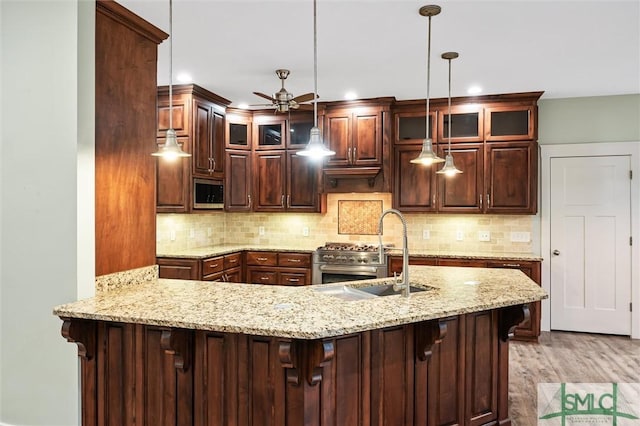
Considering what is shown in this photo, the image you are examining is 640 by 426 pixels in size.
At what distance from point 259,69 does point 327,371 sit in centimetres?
294

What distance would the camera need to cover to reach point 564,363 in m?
4.14

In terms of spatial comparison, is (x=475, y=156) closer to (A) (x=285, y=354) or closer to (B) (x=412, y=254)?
(B) (x=412, y=254)

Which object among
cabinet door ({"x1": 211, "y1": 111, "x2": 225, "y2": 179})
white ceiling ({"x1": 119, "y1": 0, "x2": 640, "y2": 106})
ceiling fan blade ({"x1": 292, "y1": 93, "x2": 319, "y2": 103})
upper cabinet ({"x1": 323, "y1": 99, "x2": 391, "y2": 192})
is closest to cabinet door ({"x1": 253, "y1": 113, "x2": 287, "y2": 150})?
cabinet door ({"x1": 211, "y1": 111, "x2": 225, "y2": 179})

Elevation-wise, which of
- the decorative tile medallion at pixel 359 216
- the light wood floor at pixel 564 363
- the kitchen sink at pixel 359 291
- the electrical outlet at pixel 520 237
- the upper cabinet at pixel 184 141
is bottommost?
the light wood floor at pixel 564 363

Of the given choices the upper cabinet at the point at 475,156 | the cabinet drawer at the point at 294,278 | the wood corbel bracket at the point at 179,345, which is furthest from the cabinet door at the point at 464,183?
the wood corbel bracket at the point at 179,345

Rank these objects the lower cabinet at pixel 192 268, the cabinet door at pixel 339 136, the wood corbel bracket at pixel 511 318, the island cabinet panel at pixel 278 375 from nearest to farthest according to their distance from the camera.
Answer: the island cabinet panel at pixel 278 375 → the wood corbel bracket at pixel 511 318 → the lower cabinet at pixel 192 268 → the cabinet door at pixel 339 136

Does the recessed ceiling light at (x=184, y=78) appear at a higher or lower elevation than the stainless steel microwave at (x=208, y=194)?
higher

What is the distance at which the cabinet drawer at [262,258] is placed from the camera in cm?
543

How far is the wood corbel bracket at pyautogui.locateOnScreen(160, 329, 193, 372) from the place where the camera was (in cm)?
212

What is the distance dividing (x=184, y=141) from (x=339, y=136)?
5.77ft

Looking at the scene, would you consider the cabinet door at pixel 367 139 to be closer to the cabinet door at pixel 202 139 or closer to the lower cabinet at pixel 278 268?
the lower cabinet at pixel 278 268

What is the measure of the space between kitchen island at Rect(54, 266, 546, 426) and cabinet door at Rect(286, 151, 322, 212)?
9.60 ft

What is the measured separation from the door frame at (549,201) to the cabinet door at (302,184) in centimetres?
260

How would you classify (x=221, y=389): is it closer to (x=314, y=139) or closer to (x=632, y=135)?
(x=314, y=139)
